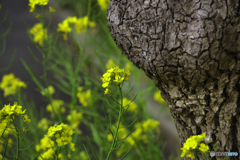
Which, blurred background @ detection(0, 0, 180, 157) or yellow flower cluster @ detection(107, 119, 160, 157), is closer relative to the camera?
yellow flower cluster @ detection(107, 119, 160, 157)

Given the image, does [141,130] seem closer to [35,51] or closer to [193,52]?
[193,52]

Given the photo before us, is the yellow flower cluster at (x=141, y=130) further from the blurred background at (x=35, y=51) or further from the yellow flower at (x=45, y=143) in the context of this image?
the yellow flower at (x=45, y=143)

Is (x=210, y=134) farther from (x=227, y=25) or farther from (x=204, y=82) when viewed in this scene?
(x=227, y=25)

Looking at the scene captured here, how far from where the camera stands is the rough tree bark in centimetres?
51

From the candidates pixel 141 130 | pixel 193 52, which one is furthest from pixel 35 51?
pixel 193 52

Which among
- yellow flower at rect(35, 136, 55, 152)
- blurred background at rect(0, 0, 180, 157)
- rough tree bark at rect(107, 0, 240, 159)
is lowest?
yellow flower at rect(35, 136, 55, 152)

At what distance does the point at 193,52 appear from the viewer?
1.74 feet

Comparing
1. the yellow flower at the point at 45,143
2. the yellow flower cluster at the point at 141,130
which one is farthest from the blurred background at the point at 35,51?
the yellow flower at the point at 45,143

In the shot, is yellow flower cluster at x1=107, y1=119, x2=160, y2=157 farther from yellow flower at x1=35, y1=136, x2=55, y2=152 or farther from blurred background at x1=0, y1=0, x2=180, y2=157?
yellow flower at x1=35, y1=136, x2=55, y2=152

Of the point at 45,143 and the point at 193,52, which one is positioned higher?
the point at 193,52

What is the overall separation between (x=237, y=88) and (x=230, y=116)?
0.09m

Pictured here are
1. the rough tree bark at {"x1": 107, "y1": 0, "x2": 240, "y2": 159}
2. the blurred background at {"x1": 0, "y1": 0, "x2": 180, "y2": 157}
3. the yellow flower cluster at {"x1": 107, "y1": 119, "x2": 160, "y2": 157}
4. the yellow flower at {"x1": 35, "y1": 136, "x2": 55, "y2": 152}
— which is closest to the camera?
the rough tree bark at {"x1": 107, "y1": 0, "x2": 240, "y2": 159}

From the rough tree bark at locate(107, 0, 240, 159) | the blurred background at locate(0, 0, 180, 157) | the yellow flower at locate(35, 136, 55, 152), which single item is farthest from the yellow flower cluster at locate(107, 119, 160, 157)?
the rough tree bark at locate(107, 0, 240, 159)

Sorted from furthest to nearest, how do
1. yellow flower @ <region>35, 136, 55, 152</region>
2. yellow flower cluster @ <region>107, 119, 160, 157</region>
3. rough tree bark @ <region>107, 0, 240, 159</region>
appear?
yellow flower cluster @ <region>107, 119, 160, 157</region>
yellow flower @ <region>35, 136, 55, 152</region>
rough tree bark @ <region>107, 0, 240, 159</region>
